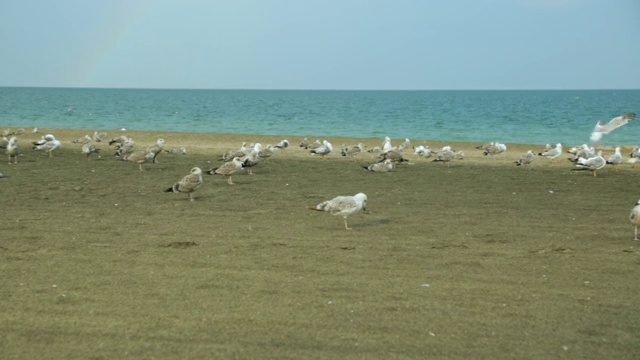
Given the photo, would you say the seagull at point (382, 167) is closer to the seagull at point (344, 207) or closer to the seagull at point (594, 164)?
the seagull at point (594, 164)

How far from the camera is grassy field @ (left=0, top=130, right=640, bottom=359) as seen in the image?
22.1ft

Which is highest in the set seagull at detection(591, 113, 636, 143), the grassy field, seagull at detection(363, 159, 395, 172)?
seagull at detection(591, 113, 636, 143)

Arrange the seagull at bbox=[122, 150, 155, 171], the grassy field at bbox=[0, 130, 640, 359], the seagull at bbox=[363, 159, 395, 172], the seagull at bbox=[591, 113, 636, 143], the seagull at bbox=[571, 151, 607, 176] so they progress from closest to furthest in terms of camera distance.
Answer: the grassy field at bbox=[0, 130, 640, 359], the seagull at bbox=[571, 151, 607, 176], the seagull at bbox=[363, 159, 395, 172], the seagull at bbox=[122, 150, 155, 171], the seagull at bbox=[591, 113, 636, 143]

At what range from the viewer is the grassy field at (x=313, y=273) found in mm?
6742

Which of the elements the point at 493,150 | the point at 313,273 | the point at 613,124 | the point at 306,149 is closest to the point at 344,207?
the point at 313,273

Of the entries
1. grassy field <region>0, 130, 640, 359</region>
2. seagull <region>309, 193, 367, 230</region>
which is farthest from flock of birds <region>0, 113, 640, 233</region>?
seagull <region>309, 193, 367, 230</region>

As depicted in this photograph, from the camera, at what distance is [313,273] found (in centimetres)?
920

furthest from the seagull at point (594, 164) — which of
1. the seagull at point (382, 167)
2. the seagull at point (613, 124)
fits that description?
the seagull at point (382, 167)

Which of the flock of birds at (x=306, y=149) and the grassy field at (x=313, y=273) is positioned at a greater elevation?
the flock of birds at (x=306, y=149)

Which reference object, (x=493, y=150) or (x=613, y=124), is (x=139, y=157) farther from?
(x=613, y=124)

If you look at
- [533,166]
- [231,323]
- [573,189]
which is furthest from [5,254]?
[533,166]

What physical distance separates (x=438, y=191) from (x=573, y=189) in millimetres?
3202

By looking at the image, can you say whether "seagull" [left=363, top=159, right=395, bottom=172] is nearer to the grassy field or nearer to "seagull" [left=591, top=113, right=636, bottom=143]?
the grassy field

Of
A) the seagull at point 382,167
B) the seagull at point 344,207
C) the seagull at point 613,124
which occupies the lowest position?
the seagull at point 382,167
